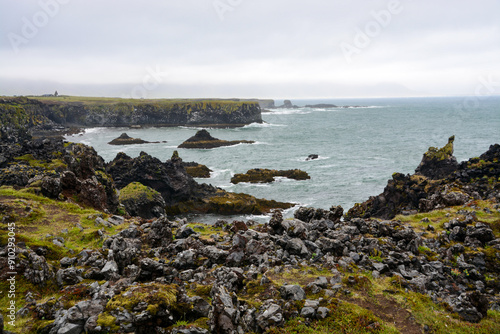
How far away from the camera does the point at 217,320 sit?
7926 mm

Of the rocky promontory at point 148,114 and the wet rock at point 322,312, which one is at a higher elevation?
the rocky promontory at point 148,114

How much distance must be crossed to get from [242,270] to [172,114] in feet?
545

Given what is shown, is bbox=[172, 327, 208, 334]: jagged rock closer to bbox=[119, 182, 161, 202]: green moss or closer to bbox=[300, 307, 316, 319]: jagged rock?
bbox=[300, 307, 316, 319]: jagged rock

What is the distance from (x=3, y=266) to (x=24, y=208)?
8.17 metres

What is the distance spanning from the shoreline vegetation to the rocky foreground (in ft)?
0.16

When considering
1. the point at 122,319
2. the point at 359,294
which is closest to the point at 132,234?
the point at 122,319

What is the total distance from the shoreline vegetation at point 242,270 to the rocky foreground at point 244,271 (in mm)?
49

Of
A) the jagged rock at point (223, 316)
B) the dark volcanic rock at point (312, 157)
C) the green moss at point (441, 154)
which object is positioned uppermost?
the green moss at point (441, 154)

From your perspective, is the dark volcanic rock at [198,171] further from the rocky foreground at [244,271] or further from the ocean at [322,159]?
the rocky foreground at [244,271]

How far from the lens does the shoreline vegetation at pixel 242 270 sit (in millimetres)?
8359

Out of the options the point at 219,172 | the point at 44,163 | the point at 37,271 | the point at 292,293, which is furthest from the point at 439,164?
the point at 44,163

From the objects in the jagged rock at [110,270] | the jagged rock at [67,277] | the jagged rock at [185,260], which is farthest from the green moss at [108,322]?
the jagged rock at [185,260]

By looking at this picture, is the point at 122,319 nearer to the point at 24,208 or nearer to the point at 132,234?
the point at 132,234

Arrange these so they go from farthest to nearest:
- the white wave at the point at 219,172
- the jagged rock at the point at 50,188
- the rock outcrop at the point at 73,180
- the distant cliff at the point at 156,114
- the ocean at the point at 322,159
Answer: the distant cliff at the point at 156,114
the white wave at the point at 219,172
the ocean at the point at 322,159
the rock outcrop at the point at 73,180
the jagged rock at the point at 50,188
